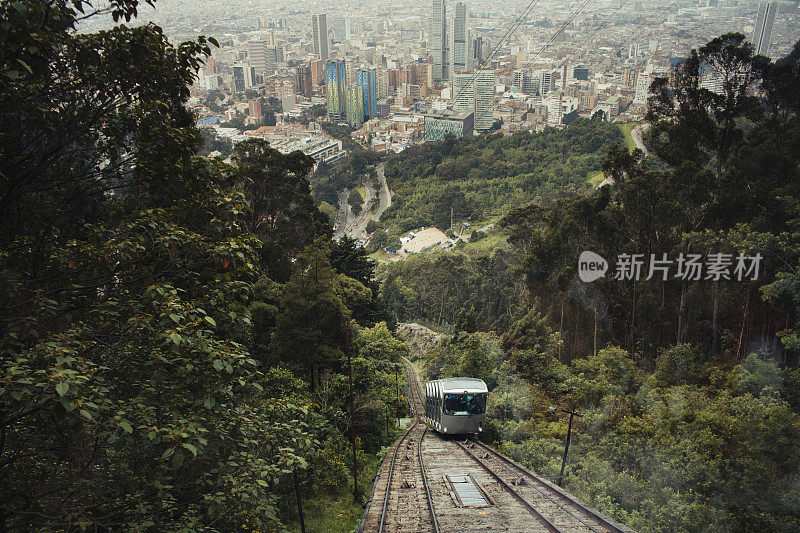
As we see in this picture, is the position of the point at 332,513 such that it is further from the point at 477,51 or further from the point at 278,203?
the point at 477,51

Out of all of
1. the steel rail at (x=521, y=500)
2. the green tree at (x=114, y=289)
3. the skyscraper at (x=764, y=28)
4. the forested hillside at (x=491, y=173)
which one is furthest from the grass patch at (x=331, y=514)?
the forested hillside at (x=491, y=173)

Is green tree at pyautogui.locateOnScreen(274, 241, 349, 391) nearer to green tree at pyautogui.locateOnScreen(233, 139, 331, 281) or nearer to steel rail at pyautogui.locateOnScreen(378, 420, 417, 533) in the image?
steel rail at pyautogui.locateOnScreen(378, 420, 417, 533)

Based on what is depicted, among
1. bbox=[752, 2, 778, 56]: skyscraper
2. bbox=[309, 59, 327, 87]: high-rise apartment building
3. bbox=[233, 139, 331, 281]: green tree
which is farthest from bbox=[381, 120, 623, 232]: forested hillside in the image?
bbox=[309, 59, 327, 87]: high-rise apartment building

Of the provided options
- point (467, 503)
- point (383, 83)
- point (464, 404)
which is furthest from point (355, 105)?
point (467, 503)

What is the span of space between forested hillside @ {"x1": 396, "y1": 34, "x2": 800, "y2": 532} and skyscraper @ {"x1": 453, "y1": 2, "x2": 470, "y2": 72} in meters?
59.5

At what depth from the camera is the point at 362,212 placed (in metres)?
50.7

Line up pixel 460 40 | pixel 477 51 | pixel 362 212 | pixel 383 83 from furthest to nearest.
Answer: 1. pixel 383 83
2. pixel 477 51
3. pixel 460 40
4. pixel 362 212

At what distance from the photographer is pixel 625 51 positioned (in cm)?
3700

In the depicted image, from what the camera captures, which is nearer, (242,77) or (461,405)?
(461,405)

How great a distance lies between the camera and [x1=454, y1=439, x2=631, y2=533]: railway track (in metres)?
4.77

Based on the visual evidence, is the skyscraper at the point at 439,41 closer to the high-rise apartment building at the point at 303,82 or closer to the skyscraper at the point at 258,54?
the high-rise apartment building at the point at 303,82

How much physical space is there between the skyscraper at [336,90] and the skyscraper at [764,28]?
73.7 meters

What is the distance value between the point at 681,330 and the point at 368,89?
266 feet

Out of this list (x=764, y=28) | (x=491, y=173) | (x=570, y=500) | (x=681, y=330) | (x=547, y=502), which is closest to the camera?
(x=570, y=500)
